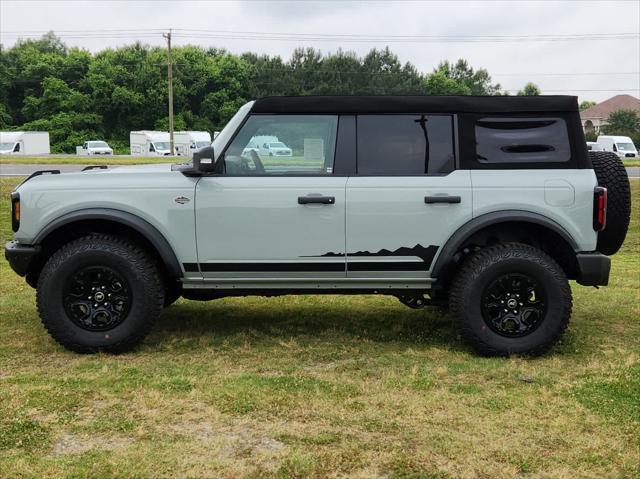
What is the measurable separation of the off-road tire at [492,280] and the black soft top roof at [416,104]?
38.8 inches

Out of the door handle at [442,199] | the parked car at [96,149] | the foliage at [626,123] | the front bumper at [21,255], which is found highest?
the foliage at [626,123]

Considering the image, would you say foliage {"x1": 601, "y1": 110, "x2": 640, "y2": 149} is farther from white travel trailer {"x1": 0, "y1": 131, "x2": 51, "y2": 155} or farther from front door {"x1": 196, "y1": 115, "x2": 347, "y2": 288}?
front door {"x1": 196, "y1": 115, "x2": 347, "y2": 288}

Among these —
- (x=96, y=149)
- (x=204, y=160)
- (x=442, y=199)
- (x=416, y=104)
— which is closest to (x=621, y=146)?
(x=96, y=149)

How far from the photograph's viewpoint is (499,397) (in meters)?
3.96

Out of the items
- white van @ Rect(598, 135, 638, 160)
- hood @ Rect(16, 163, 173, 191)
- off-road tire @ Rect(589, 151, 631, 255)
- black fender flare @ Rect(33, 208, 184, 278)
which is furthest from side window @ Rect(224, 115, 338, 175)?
white van @ Rect(598, 135, 638, 160)

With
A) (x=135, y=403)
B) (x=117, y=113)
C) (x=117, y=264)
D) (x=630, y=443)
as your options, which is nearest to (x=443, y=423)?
(x=630, y=443)

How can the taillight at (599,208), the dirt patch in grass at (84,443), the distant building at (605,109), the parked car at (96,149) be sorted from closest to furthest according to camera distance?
the dirt patch in grass at (84,443) → the taillight at (599,208) → the parked car at (96,149) → the distant building at (605,109)

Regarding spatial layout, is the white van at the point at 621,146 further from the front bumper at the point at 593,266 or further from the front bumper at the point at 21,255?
the front bumper at the point at 21,255

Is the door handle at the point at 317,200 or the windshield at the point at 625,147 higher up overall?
the windshield at the point at 625,147

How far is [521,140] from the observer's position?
4828 millimetres

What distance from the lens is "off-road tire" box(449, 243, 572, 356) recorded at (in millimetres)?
4695

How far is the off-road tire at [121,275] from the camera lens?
475 centimetres

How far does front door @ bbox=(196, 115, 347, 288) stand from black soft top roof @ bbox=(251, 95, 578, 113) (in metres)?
0.07

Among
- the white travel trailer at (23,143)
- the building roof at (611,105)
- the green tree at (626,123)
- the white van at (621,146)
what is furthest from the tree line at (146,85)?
the building roof at (611,105)
